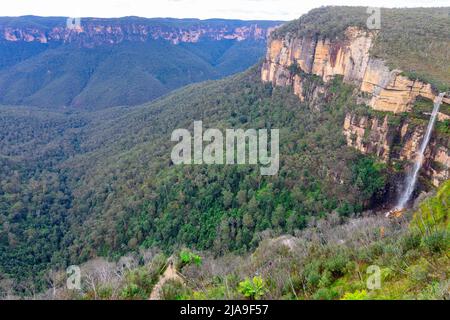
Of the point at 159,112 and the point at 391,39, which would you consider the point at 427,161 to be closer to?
the point at 391,39

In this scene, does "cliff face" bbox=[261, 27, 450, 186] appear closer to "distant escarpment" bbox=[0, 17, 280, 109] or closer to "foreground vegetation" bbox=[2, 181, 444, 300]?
"foreground vegetation" bbox=[2, 181, 444, 300]

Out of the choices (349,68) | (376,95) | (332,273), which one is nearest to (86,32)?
(349,68)

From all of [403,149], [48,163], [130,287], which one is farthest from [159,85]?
[130,287]

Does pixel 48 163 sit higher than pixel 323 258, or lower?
lower

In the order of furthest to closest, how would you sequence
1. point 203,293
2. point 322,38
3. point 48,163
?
point 48,163
point 322,38
point 203,293

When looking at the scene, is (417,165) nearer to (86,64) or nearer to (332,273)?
(332,273)

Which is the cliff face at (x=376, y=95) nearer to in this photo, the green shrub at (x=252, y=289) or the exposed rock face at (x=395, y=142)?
the exposed rock face at (x=395, y=142)

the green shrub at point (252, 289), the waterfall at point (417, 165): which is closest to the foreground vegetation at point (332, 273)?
the green shrub at point (252, 289)

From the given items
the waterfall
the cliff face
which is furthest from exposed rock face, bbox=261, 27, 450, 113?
the waterfall

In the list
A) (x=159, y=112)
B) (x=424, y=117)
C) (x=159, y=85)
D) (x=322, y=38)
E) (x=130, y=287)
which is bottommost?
(x=159, y=85)
